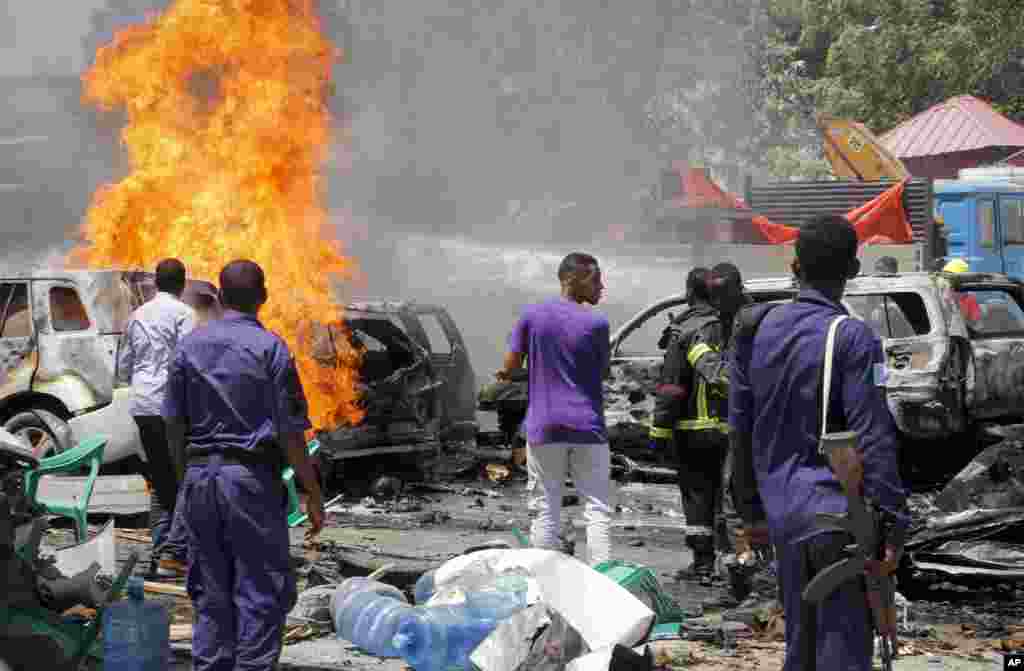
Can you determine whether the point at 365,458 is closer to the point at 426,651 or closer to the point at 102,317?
the point at 102,317

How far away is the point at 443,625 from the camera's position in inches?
266

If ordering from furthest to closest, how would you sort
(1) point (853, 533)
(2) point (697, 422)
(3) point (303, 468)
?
(2) point (697, 422) < (3) point (303, 468) < (1) point (853, 533)

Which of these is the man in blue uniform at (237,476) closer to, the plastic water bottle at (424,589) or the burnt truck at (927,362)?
the plastic water bottle at (424,589)

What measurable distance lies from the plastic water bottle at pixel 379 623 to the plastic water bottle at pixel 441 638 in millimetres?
80

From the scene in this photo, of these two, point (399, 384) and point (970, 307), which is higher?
point (970, 307)

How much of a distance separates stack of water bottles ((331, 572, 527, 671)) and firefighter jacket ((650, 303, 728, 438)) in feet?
8.12

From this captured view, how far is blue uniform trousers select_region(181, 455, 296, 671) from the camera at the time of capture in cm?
582

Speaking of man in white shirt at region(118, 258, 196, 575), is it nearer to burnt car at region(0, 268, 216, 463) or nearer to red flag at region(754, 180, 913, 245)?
burnt car at region(0, 268, 216, 463)

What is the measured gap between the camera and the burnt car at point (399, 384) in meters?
13.0

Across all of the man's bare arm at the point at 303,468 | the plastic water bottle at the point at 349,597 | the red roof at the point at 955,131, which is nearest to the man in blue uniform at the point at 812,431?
the man's bare arm at the point at 303,468

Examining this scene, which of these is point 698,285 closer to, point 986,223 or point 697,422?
point 697,422

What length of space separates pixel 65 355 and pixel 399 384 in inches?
114

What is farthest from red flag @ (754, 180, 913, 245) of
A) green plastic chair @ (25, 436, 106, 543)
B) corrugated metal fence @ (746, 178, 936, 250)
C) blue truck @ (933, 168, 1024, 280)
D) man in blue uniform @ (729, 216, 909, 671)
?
man in blue uniform @ (729, 216, 909, 671)

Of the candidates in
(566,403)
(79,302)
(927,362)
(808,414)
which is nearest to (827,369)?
(808,414)
